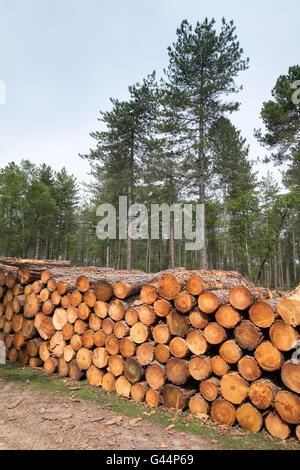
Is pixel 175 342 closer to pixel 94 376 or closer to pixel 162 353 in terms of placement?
pixel 162 353

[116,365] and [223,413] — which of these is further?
[116,365]

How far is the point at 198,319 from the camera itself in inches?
143

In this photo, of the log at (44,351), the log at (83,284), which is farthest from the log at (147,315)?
the log at (44,351)

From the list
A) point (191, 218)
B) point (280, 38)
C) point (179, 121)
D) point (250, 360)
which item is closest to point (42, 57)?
point (179, 121)

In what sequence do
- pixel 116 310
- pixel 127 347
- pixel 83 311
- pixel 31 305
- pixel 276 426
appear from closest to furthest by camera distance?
1. pixel 276 426
2. pixel 127 347
3. pixel 116 310
4. pixel 83 311
5. pixel 31 305

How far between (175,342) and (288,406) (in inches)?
57.0

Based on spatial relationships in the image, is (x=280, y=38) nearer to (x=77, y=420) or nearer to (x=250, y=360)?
(x=250, y=360)

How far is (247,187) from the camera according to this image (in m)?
24.2

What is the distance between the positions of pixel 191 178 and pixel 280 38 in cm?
859

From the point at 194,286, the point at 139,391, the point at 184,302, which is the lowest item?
the point at 139,391

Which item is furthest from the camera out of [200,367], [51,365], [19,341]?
[19,341]

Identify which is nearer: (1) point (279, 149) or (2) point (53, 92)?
(2) point (53, 92)

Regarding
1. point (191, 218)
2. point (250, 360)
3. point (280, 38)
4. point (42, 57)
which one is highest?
point (42, 57)

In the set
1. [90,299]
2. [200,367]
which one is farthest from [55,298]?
[200,367]
